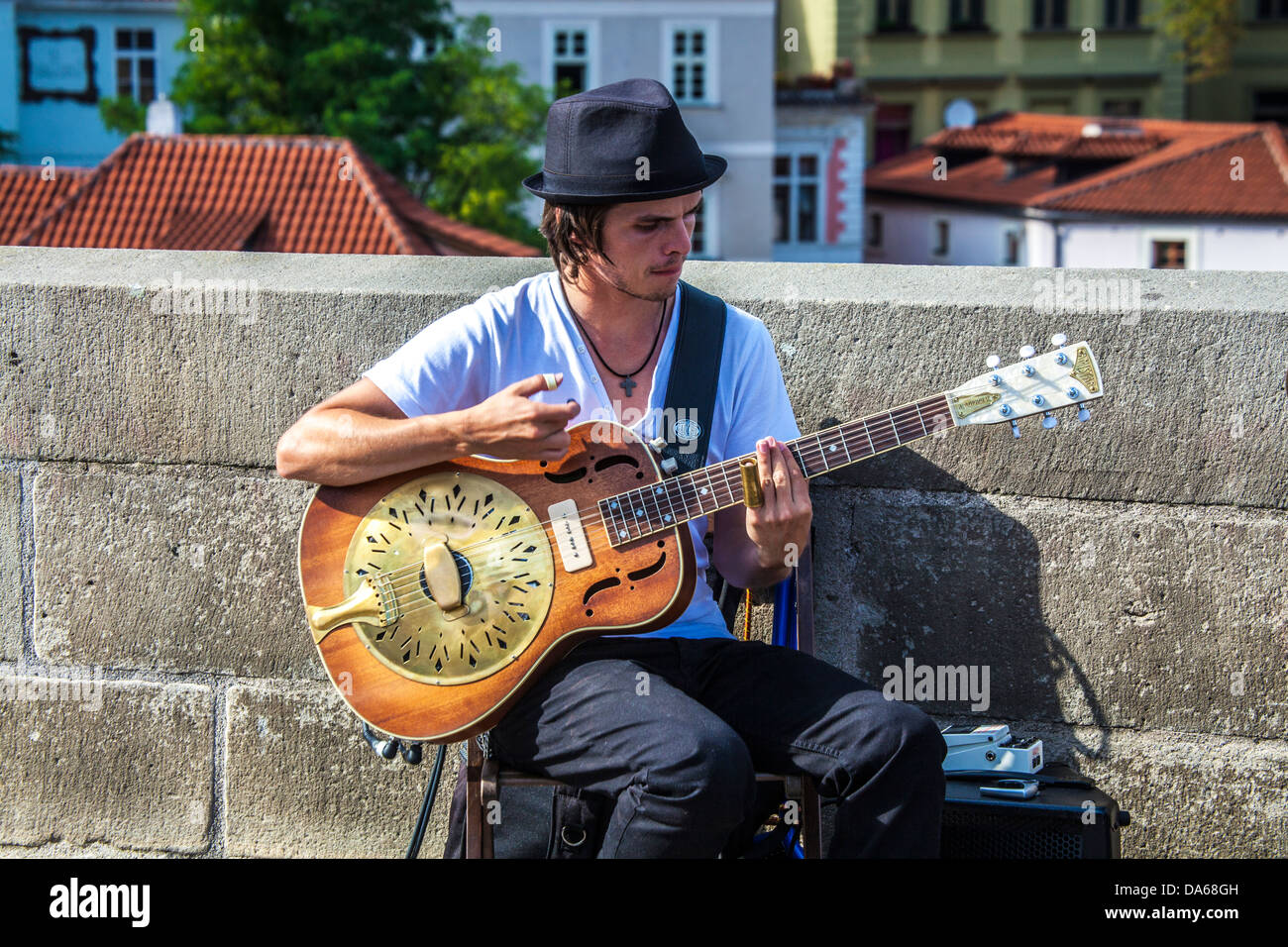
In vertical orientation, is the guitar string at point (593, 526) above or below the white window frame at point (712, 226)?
above

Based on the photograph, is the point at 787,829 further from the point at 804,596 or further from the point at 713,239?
the point at 713,239

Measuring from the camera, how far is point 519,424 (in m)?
→ 2.89

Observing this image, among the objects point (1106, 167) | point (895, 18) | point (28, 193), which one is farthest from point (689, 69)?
point (28, 193)

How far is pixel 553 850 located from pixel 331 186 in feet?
73.9

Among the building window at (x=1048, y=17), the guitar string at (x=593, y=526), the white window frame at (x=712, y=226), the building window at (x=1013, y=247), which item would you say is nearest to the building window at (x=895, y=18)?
the building window at (x=1048, y=17)

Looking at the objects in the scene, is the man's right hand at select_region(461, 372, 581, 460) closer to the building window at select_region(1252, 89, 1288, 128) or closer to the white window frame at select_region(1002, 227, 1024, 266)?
the white window frame at select_region(1002, 227, 1024, 266)

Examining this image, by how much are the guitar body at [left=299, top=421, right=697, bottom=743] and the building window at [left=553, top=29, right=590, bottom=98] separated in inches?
1431

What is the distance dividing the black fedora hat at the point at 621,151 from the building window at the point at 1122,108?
144 ft

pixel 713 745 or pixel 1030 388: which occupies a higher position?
pixel 1030 388

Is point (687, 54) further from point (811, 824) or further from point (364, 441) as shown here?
point (811, 824)

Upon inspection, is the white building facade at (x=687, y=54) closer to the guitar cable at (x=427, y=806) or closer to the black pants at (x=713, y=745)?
the guitar cable at (x=427, y=806)

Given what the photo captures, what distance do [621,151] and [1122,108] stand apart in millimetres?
44298

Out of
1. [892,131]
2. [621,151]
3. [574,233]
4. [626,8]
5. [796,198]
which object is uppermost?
[626,8]

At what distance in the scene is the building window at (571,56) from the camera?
3847 cm
